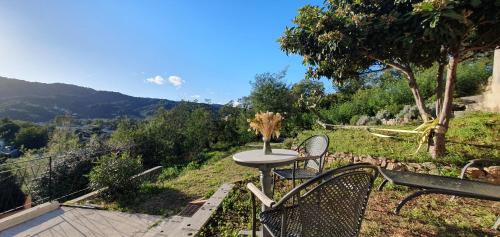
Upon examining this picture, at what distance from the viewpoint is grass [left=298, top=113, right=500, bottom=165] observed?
14.7ft

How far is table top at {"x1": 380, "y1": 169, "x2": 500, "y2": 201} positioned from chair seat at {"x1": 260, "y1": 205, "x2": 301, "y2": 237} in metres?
0.95

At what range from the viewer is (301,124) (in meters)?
12.4

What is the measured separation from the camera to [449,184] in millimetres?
2230

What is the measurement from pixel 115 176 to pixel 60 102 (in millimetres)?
50125

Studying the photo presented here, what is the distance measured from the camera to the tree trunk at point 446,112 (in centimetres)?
425

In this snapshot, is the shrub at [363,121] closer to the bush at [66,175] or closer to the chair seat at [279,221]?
the bush at [66,175]

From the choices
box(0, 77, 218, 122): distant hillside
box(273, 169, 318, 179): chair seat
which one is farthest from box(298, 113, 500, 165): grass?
box(0, 77, 218, 122): distant hillside

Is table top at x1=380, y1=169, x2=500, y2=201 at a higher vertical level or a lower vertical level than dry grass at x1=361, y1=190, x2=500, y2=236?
higher

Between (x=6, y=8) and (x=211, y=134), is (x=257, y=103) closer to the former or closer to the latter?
(x=211, y=134)

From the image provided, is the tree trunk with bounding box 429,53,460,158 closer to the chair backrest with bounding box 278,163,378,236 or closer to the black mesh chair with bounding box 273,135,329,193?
the black mesh chair with bounding box 273,135,329,193

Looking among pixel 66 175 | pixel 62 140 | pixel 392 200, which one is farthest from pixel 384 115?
pixel 62 140

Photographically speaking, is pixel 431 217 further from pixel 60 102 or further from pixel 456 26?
pixel 60 102

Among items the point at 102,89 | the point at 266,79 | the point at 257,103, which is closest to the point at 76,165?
the point at 257,103

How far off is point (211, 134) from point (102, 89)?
45536mm
